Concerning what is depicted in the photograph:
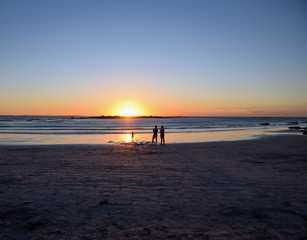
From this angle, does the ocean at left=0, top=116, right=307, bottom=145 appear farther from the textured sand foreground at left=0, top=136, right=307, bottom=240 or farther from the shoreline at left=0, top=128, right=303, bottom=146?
the textured sand foreground at left=0, top=136, right=307, bottom=240

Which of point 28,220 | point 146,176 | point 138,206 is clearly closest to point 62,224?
point 28,220

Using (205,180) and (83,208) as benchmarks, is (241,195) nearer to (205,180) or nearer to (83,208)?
(205,180)

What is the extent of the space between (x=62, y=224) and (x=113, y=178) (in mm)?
3822

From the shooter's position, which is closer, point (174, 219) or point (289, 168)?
point (174, 219)

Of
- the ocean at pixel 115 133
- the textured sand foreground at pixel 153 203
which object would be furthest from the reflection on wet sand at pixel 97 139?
the textured sand foreground at pixel 153 203

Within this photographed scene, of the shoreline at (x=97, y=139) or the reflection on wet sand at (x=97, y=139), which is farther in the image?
the reflection on wet sand at (x=97, y=139)

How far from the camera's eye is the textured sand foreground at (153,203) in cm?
476

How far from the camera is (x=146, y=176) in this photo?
30.0 feet

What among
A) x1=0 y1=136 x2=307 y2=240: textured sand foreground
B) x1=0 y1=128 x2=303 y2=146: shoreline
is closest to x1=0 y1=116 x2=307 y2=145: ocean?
x1=0 y1=128 x2=303 y2=146: shoreline

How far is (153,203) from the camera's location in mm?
6199

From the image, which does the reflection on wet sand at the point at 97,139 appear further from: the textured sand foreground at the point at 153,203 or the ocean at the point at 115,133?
the textured sand foreground at the point at 153,203

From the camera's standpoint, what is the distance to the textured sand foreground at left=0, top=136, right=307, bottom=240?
476 centimetres

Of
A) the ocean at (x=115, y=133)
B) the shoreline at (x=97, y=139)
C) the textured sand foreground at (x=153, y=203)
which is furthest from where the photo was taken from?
the ocean at (x=115, y=133)

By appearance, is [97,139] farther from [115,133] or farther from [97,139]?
[115,133]
